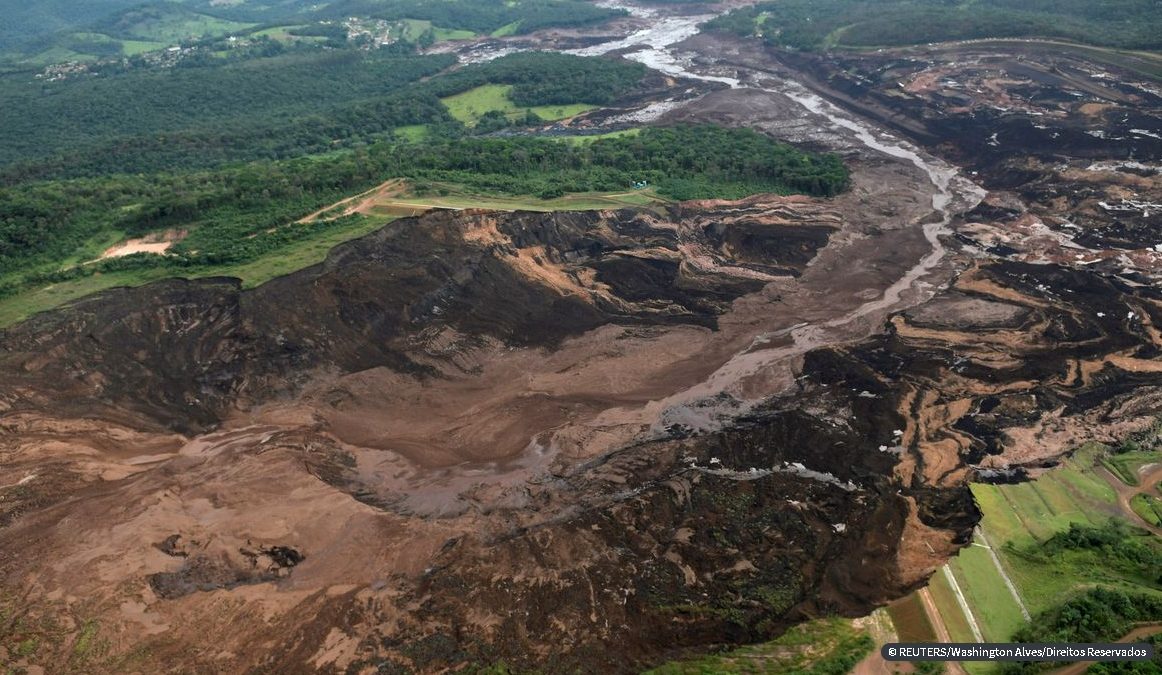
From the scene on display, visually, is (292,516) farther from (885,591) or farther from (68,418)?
(885,591)

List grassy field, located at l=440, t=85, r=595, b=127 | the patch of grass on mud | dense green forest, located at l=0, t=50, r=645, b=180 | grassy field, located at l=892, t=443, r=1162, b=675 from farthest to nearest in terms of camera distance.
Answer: grassy field, located at l=440, t=85, r=595, b=127, dense green forest, located at l=0, t=50, r=645, b=180, the patch of grass on mud, grassy field, located at l=892, t=443, r=1162, b=675

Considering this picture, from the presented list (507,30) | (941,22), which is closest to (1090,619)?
(941,22)

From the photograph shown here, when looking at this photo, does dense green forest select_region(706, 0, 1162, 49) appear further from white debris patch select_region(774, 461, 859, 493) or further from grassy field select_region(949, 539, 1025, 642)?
grassy field select_region(949, 539, 1025, 642)

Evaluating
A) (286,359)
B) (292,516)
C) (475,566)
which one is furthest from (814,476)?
(286,359)

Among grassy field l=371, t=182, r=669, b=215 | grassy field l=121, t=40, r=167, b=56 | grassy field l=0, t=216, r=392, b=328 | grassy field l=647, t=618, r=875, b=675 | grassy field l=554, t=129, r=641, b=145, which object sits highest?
grassy field l=121, t=40, r=167, b=56

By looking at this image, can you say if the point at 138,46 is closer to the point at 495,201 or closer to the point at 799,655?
the point at 495,201

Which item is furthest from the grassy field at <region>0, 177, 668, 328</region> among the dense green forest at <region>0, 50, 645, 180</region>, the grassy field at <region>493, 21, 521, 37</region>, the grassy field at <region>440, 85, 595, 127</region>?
the grassy field at <region>493, 21, 521, 37</region>

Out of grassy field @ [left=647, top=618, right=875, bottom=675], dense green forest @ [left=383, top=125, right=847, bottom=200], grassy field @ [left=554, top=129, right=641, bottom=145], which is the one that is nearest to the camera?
grassy field @ [left=647, top=618, right=875, bottom=675]
